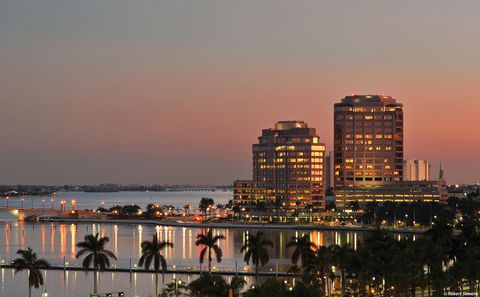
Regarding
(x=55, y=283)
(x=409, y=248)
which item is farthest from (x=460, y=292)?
(x=55, y=283)

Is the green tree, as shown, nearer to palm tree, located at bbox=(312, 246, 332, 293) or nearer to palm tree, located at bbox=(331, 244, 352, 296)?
palm tree, located at bbox=(312, 246, 332, 293)

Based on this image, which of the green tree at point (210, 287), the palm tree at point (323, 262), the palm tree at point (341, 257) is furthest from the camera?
the palm tree at point (323, 262)

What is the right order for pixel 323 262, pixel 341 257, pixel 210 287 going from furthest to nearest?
pixel 323 262 < pixel 341 257 < pixel 210 287

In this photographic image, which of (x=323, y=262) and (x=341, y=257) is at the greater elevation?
(x=341, y=257)

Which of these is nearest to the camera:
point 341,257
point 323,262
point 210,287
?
point 210,287

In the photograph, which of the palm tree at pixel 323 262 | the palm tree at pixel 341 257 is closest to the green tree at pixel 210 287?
the palm tree at pixel 323 262

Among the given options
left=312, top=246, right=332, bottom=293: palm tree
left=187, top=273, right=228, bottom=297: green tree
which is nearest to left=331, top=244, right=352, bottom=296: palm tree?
left=312, top=246, right=332, bottom=293: palm tree

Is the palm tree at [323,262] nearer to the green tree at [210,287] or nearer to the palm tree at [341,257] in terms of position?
the palm tree at [341,257]

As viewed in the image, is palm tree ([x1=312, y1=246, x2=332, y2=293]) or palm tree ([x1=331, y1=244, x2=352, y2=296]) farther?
palm tree ([x1=312, y1=246, x2=332, y2=293])

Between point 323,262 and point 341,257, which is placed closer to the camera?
point 341,257

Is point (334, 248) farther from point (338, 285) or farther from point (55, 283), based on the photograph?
point (55, 283)

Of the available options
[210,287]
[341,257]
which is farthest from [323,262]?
[210,287]

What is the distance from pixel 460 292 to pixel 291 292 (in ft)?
95.8

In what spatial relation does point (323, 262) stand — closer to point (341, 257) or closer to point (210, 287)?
point (341, 257)
